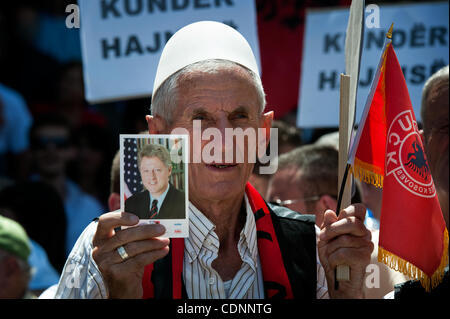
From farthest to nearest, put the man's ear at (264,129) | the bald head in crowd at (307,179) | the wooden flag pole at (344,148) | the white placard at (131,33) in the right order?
1. the white placard at (131,33)
2. the bald head in crowd at (307,179)
3. the man's ear at (264,129)
4. the wooden flag pole at (344,148)

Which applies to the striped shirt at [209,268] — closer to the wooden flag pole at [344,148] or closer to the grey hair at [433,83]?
the wooden flag pole at [344,148]

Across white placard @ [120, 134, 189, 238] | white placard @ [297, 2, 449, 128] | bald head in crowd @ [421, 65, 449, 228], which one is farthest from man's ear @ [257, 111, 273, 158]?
white placard @ [297, 2, 449, 128]

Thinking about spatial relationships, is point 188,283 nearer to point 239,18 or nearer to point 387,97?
point 387,97

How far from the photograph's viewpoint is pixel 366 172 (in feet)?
7.13

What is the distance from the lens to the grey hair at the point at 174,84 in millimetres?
2102

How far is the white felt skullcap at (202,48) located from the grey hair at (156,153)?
330 mm

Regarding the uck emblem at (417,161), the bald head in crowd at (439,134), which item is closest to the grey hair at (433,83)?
the bald head in crowd at (439,134)

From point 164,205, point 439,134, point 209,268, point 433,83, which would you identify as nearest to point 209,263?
point 209,268

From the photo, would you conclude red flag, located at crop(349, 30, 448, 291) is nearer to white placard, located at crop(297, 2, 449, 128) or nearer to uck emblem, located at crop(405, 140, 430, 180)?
uck emblem, located at crop(405, 140, 430, 180)

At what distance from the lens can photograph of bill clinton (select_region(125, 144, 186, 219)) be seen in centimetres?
191

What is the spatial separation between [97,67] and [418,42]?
188 cm

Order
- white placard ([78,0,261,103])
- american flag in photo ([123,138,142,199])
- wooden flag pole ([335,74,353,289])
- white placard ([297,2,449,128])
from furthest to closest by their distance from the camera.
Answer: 1. white placard ([297,2,449,128])
2. white placard ([78,0,261,103])
3. wooden flag pole ([335,74,353,289])
4. american flag in photo ([123,138,142,199])

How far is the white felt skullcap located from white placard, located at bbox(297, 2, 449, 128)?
1820 millimetres

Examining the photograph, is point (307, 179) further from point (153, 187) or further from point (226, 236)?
point (153, 187)
